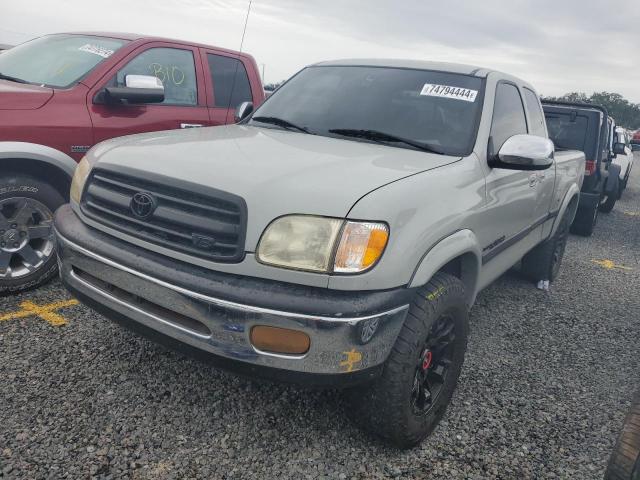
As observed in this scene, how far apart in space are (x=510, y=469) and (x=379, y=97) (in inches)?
79.4

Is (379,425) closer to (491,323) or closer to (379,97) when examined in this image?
(379,97)

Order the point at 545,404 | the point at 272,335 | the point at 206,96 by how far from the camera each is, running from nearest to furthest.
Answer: the point at 272,335 < the point at 545,404 < the point at 206,96

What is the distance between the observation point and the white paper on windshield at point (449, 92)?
300 centimetres

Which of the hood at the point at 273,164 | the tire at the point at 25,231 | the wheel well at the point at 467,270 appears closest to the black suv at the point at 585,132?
the wheel well at the point at 467,270

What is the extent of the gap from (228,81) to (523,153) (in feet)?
9.11

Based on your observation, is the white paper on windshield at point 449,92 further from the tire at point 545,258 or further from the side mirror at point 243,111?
the tire at point 545,258

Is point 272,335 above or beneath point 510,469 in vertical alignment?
above

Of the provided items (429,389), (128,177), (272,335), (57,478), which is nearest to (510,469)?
(429,389)

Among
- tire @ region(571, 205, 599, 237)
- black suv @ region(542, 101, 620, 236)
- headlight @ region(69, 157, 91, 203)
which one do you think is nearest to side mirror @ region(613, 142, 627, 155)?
black suv @ region(542, 101, 620, 236)

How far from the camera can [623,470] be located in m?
1.69

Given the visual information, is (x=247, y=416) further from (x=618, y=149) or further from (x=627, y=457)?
(x=618, y=149)

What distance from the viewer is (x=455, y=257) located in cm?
237

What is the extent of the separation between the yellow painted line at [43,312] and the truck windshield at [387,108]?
5.48 ft

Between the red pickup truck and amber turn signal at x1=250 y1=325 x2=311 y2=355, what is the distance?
218 cm
